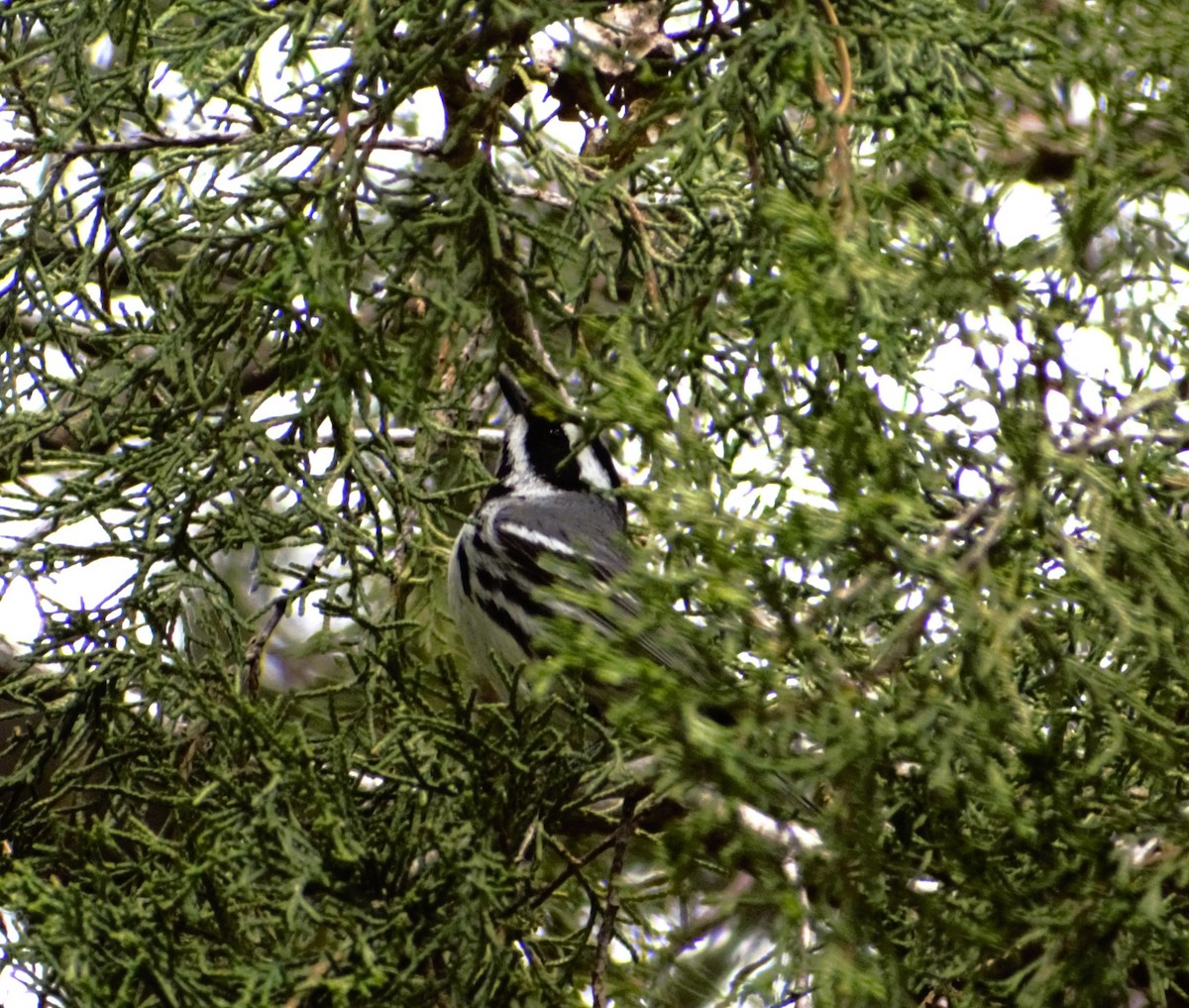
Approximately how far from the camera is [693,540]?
1734mm

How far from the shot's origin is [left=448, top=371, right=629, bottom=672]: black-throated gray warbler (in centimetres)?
316

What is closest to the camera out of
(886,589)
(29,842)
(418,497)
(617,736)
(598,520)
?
(886,589)

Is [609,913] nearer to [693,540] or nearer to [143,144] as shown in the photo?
[693,540]

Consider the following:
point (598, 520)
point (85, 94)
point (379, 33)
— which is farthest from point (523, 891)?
point (598, 520)

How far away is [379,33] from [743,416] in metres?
0.72

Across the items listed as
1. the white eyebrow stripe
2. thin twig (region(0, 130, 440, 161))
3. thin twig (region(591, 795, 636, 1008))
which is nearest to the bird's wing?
the white eyebrow stripe

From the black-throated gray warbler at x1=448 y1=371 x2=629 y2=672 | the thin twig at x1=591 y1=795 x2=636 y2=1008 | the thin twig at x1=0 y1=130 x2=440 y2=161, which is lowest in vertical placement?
the thin twig at x1=591 y1=795 x2=636 y2=1008

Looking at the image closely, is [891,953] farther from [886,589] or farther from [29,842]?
[29,842]

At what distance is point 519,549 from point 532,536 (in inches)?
1.8

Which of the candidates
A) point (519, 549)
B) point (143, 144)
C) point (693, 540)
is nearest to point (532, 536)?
point (519, 549)

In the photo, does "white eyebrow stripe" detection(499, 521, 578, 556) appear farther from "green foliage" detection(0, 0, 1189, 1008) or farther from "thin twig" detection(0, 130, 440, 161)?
"thin twig" detection(0, 130, 440, 161)

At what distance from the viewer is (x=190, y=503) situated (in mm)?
2225

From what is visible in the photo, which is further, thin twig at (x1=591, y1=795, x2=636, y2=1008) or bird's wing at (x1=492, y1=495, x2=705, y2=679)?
bird's wing at (x1=492, y1=495, x2=705, y2=679)

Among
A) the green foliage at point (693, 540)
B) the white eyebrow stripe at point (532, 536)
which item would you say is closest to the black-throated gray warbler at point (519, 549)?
the white eyebrow stripe at point (532, 536)
